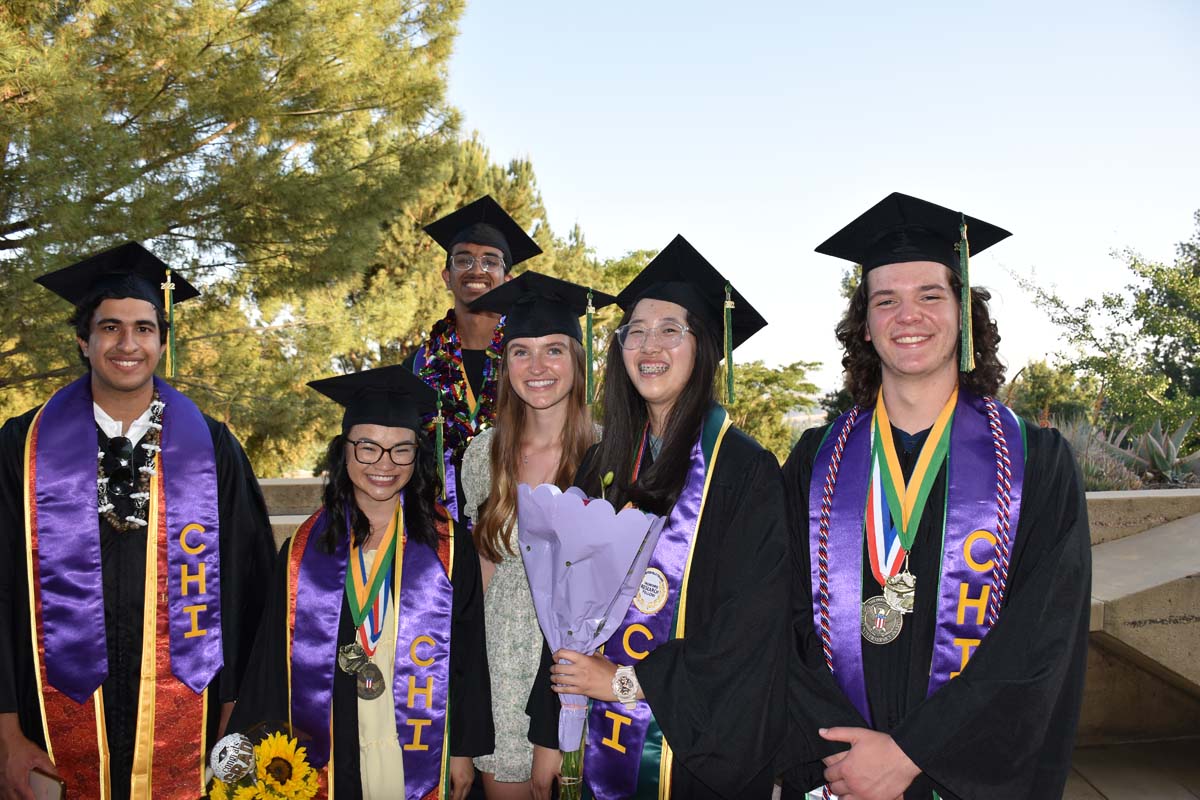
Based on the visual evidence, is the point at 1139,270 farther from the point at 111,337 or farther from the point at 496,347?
the point at 111,337

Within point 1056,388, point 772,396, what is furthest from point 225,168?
point 772,396

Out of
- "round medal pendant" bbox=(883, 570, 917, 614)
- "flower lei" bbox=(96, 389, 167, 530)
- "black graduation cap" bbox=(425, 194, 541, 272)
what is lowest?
"round medal pendant" bbox=(883, 570, 917, 614)

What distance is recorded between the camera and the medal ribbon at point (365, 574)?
277 cm

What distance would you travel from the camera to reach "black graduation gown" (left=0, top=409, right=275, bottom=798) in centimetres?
296

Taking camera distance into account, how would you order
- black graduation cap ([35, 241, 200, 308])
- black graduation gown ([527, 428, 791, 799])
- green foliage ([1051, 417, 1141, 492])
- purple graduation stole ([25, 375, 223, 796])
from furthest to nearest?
1. green foliage ([1051, 417, 1141, 492])
2. black graduation cap ([35, 241, 200, 308])
3. purple graduation stole ([25, 375, 223, 796])
4. black graduation gown ([527, 428, 791, 799])

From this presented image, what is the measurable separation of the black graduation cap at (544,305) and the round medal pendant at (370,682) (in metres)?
1.16

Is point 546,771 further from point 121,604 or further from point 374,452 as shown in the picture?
point 121,604

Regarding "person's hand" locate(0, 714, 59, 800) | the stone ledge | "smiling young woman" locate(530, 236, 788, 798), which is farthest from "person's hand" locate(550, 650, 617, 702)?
the stone ledge

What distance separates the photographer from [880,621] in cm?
237

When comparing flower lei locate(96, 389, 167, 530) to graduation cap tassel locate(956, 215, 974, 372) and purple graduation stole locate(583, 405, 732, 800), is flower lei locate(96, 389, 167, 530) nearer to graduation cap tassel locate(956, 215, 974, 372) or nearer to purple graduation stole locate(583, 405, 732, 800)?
purple graduation stole locate(583, 405, 732, 800)

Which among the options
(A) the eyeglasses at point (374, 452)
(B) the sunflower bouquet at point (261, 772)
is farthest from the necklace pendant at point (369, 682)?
(A) the eyeglasses at point (374, 452)

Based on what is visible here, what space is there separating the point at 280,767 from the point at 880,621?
5.14ft

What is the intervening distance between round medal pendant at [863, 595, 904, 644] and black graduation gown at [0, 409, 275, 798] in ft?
6.70

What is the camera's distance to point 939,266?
8.23 feet
